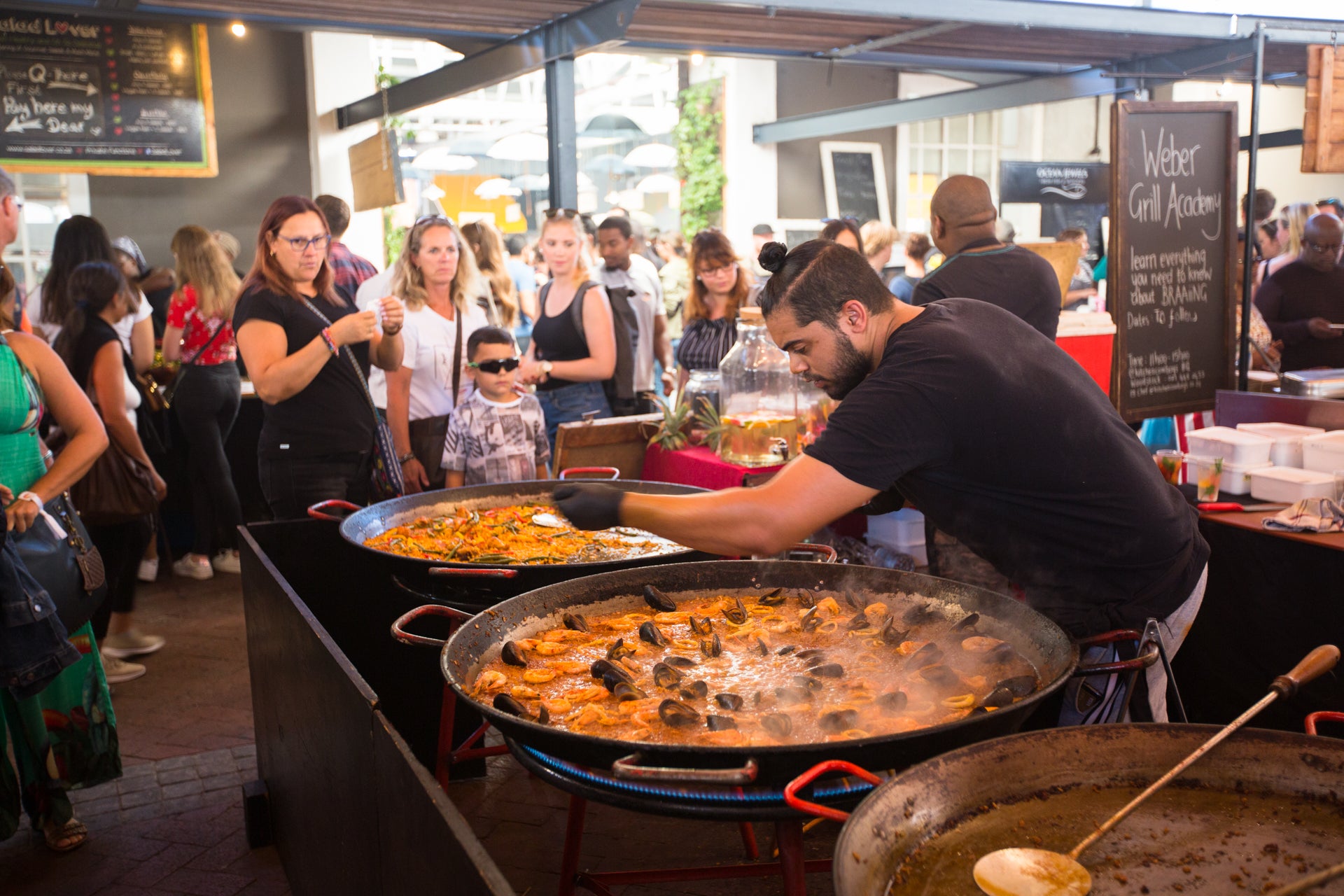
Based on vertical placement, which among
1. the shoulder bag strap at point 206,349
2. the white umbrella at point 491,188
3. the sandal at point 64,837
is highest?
the white umbrella at point 491,188

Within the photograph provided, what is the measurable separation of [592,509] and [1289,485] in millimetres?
2785

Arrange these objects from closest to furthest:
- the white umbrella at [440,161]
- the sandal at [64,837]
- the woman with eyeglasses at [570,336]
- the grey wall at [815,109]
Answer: the sandal at [64,837]
the woman with eyeglasses at [570,336]
the white umbrella at [440,161]
the grey wall at [815,109]

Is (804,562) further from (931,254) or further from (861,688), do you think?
(931,254)

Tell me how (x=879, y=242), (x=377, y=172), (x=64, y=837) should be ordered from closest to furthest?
(x=64, y=837) < (x=377, y=172) < (x=879, y=242)

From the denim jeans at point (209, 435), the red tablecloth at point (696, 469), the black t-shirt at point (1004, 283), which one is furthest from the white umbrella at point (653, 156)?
the black t-shirt at point (1004, 283)

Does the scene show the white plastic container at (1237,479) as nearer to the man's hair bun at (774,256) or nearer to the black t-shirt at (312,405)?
the man's hair bun at (774,256)

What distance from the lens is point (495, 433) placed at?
14.5 ft

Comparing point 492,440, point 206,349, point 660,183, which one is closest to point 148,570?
point 206,349

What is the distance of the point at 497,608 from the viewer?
7.55ft

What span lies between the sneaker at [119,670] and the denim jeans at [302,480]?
161 cm

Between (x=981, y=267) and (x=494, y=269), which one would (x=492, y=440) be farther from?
(x=494, y=269)

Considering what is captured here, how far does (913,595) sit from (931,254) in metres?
8.24

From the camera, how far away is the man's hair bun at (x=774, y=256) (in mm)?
2396

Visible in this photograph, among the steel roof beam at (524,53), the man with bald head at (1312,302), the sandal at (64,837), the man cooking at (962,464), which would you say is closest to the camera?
the man cooking at (962,464)
